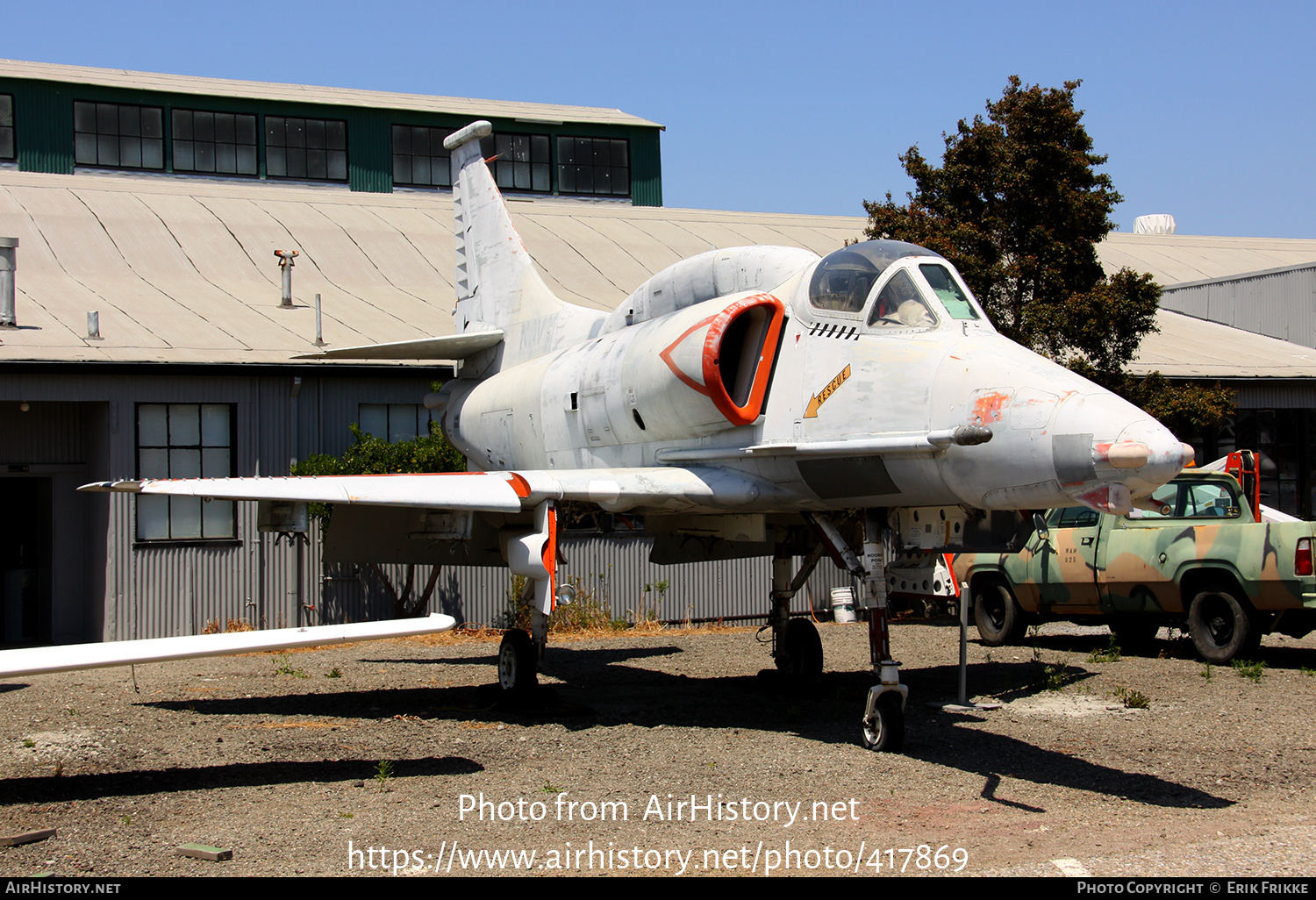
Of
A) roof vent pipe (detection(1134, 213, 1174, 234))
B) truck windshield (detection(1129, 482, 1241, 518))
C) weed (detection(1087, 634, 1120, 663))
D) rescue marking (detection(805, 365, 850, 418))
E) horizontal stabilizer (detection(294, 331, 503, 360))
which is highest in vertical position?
roof vent pipe (detection(1134, 213, 1174, 234))

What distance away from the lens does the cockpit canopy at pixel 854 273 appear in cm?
882

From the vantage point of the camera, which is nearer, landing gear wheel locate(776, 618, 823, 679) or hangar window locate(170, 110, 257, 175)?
landing gear wheel locate(776, 618, 823, 679)

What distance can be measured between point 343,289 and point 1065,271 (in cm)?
1388

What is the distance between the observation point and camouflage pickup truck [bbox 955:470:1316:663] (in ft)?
40.6

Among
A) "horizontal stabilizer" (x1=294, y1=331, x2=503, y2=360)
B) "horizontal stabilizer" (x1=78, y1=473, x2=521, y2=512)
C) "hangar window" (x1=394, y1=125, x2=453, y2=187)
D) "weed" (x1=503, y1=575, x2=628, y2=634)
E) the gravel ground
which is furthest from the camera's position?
"hangar window" (x1=394, y1=125, x2=453, y2=187)

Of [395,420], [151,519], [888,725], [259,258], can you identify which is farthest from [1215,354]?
[151,519]

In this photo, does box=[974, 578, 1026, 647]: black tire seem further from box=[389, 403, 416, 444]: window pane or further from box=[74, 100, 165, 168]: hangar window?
box=[74, 100, 165, 168]: hangar window

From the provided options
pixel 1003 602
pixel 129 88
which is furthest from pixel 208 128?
pixel 1003 602

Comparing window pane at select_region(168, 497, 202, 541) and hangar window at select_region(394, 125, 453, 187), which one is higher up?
hangar window at select_region(394, 125, 453, 187)

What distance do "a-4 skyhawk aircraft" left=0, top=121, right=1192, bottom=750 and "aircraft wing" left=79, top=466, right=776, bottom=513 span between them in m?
0.02

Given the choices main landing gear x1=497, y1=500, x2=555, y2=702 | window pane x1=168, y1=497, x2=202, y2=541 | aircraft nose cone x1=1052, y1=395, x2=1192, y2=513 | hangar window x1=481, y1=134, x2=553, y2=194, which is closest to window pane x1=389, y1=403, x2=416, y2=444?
window pane x1=168, y1=497, x2=202, y2=541

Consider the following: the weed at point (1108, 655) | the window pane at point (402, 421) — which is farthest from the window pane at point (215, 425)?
the weed at point (1108, 655)

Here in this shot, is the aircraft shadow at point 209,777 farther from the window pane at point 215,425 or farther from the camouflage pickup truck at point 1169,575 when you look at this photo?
the window pane at point 215,425

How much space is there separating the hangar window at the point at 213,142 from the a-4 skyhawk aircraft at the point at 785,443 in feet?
82.1
